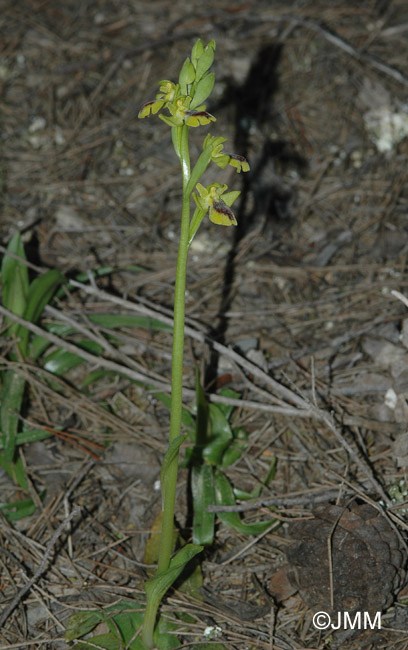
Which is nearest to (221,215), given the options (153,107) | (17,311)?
(153,107)

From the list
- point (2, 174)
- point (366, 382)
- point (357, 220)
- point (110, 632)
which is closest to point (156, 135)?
point (2, 174)

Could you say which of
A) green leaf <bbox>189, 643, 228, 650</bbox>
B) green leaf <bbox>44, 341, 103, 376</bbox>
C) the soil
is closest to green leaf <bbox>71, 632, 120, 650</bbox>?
the soil

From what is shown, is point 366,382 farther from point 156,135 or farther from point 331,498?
point 156,135

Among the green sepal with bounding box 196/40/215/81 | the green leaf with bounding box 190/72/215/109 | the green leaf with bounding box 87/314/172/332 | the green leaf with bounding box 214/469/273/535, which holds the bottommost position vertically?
the green leaf with bounding box 214/469/273/535

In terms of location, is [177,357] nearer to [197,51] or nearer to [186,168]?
[186,168]

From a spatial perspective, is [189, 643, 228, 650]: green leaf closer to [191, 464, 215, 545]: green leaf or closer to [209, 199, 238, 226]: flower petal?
[191, 464, 215, 545]: green leaf

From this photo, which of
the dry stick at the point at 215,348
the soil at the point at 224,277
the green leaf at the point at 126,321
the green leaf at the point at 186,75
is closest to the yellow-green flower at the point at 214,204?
the green leaf at the point at 186,75

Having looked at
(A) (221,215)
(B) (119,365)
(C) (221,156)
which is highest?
(C) (221,156)
